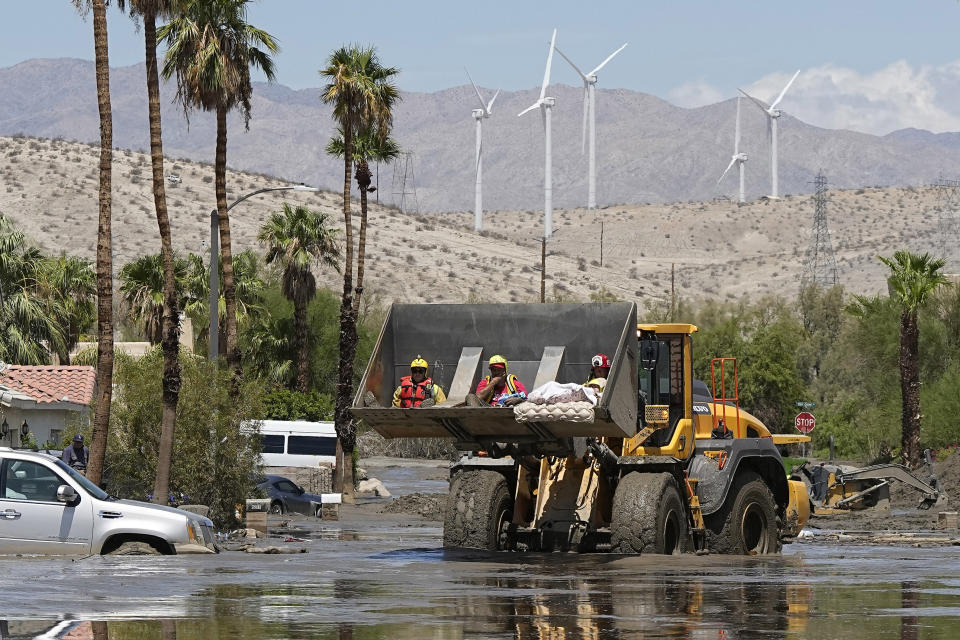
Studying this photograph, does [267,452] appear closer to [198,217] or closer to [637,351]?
[637,351]

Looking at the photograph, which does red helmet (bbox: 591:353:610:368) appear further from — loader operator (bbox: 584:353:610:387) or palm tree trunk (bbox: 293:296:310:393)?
palm tree trunk (bbox: 293:296:310:393)

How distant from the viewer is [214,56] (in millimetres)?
37031

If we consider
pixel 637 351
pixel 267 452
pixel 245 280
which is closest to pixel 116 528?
pixel 637 351

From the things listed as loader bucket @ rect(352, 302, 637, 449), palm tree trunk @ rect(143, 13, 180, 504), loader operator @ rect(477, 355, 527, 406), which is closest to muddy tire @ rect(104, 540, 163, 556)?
loader bucket @ rect(352, 302, 637, 449)

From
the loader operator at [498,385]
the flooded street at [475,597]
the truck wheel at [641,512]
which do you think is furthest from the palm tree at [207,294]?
the flooded street at [475,597]

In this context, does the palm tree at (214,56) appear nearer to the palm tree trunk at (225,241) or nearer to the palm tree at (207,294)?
the palm tree trunk at (225,241)

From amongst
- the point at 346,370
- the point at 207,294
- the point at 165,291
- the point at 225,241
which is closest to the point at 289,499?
the point at 225,241

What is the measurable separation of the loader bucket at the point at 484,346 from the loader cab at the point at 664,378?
908 mm

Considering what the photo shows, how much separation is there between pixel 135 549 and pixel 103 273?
35.6ft

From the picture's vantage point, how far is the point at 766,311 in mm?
95250

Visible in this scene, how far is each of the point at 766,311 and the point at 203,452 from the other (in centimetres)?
6858

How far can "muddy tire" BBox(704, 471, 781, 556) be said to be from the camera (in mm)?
20953

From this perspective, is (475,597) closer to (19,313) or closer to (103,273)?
(103,273)

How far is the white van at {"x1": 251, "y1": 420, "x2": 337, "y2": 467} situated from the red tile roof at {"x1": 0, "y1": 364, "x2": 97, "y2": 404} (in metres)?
8.72
